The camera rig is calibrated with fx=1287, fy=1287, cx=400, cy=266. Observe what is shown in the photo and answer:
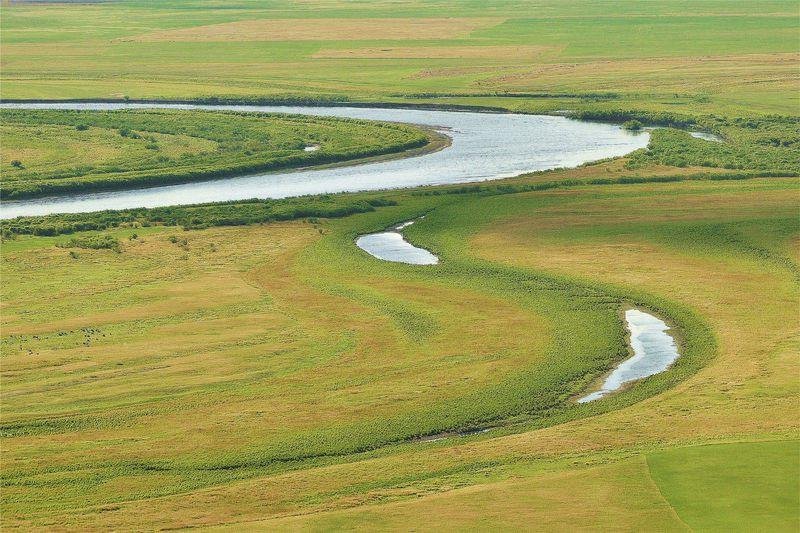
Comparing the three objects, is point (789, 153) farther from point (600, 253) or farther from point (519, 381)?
point (519, 381)

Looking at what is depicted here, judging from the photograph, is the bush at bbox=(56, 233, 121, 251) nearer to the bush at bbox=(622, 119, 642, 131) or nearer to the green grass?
the green grass

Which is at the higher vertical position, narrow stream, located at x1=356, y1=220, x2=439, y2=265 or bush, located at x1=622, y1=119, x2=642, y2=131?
bush, located at x1=622, y1=119, x2=642, y2=131

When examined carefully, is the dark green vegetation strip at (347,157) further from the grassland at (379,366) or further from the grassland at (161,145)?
the grassland at (379,366)

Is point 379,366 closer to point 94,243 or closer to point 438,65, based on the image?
point 94,243

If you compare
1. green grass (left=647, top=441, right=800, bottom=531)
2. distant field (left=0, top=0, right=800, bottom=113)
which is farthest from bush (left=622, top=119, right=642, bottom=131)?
green grass (left=647, top=441, right=800, bottom=531)

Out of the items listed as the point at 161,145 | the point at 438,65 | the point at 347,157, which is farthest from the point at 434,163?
the point at 438,65
